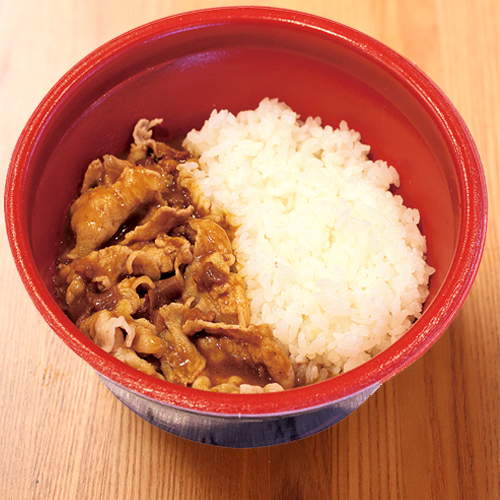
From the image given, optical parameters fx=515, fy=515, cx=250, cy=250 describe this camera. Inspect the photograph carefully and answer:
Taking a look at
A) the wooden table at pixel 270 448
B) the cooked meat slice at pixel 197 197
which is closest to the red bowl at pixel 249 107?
the wooden table at pixel 270 448

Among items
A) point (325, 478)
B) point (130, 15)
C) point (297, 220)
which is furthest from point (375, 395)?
point (130, 15)

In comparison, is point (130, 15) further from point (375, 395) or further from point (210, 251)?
point (375, 395)

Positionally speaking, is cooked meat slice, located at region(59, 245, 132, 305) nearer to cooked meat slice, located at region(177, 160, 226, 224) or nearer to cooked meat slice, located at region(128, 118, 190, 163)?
cooked meat slice, located at region(177, 160, 226, 224)

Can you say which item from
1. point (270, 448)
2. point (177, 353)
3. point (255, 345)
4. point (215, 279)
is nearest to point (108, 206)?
point (215, 279)

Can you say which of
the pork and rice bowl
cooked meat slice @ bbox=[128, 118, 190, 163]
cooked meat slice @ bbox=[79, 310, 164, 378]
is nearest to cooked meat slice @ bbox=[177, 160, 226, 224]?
the pork and rice bowl

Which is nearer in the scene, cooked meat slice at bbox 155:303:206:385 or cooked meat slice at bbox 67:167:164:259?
cooked meat slice at bbox 155:303:206:385

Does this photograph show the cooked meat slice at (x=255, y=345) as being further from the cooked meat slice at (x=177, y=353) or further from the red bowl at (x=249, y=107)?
the red bowl at (x=249, y=107)
